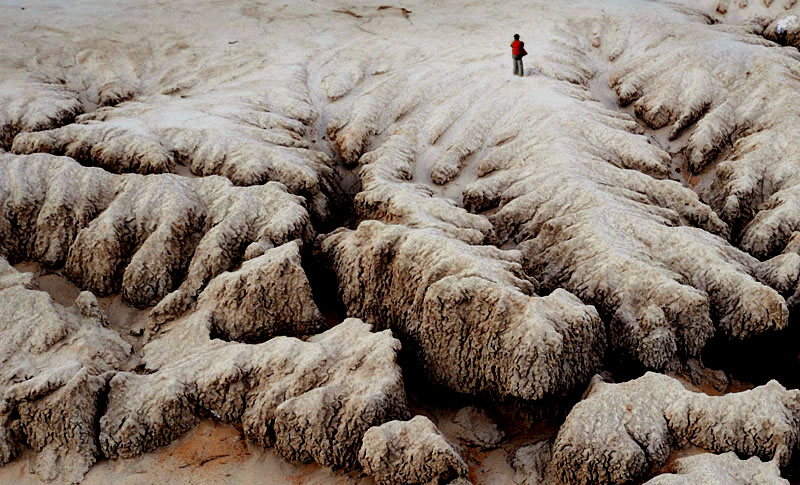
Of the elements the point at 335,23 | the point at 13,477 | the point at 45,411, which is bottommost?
the point at 13,477

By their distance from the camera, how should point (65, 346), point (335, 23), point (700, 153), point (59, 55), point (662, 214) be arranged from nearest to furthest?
point (65, 346) < point (662, 214) < point (700, 153) < point (59, 55) < point (335, 23)

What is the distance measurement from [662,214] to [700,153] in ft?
10.9

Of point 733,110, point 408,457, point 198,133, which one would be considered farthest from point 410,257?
point 733,110

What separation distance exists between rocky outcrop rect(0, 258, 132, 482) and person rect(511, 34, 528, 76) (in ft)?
38.0

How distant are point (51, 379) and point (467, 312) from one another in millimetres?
6469

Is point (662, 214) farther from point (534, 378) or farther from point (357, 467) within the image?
point (357, 467)

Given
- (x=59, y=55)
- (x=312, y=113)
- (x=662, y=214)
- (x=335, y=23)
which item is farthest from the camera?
(x=335, y=23)

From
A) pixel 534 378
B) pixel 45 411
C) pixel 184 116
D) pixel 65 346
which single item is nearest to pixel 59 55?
pixel 184 116

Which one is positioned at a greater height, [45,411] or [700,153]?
[700,153]

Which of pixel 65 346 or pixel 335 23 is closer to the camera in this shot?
pixel 65 346

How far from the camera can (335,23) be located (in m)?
22.5

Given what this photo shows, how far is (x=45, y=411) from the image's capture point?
34.1ft

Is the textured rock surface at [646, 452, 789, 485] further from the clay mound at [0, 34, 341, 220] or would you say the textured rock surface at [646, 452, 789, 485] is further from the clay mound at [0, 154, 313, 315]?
the clay mound at [0, 34, 341, 220]

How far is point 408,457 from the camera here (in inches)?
382
